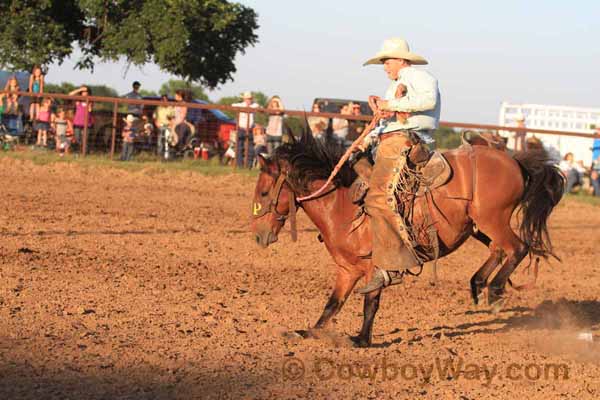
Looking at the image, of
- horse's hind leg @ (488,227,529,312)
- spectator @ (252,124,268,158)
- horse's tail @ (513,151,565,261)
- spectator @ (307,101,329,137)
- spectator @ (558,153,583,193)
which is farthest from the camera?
spectator @ (558,153,583,193)

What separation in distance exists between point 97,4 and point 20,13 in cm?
196

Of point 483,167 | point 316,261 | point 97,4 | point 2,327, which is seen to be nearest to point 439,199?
point 483,167

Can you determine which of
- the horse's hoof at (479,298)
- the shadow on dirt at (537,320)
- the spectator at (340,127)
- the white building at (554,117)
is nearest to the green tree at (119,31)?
the spectator at (340,127)

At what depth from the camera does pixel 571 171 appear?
20.2 m

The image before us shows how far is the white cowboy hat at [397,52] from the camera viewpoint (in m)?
6.79

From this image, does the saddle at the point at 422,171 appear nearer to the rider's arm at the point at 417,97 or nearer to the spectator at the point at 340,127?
the rider's arm at the point at 417,97

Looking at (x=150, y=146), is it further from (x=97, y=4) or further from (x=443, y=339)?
(x=443, y=339)

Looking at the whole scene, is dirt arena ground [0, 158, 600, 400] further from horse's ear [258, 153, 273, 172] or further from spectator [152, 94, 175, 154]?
spectator [152, 94, 175, 154]

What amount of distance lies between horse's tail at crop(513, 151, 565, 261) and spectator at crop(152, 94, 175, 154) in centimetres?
1244

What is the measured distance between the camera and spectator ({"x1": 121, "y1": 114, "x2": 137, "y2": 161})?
18828 mm

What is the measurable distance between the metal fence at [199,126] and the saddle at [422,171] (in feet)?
36.5

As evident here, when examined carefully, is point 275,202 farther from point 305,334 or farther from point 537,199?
point 537,199

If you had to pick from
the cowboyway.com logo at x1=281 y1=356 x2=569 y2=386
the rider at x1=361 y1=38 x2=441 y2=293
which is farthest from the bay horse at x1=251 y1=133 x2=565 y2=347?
the cowboyway.com logo at x1=281 y1=356 x2=569 y2=386

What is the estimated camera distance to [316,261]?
11.0m
